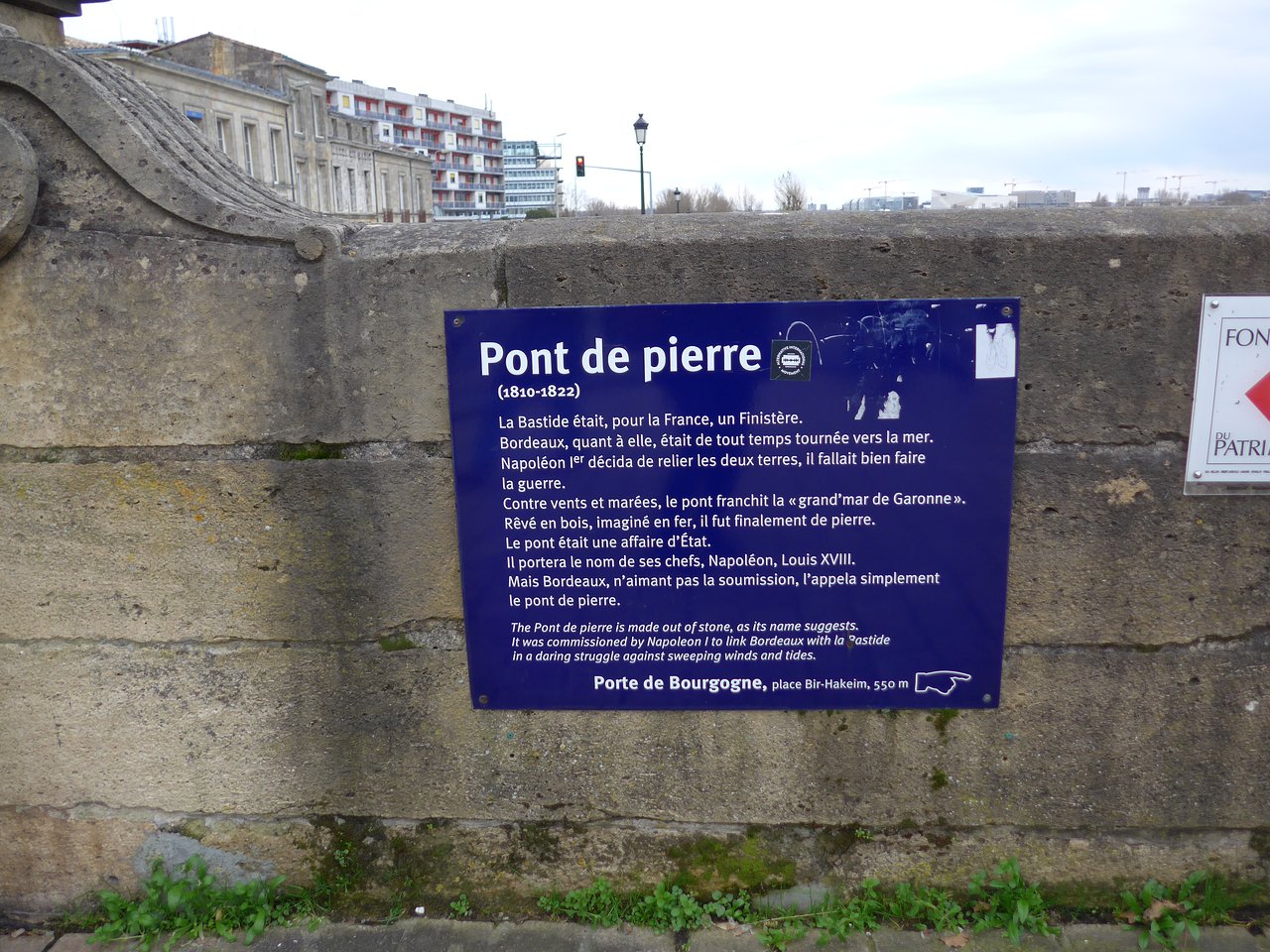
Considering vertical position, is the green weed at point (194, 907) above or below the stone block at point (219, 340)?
below

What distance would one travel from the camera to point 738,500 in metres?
2.37

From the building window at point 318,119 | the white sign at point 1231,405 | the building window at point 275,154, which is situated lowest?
the white sign at point 1231,405

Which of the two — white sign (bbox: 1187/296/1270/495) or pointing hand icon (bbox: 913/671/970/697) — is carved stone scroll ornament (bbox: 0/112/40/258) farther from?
white sign (bbox: 1187/296/1270/495)

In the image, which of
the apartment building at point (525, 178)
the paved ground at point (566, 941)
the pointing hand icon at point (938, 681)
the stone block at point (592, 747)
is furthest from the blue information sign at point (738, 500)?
the apartment building at point (525, 178)

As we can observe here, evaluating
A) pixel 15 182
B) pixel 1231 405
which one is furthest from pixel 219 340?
pixel 1231 405

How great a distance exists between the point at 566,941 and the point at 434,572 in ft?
3.64

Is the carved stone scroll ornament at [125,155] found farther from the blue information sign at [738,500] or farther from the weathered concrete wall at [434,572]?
the blue information sign at [738,500]

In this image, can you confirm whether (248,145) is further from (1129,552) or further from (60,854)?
(1129,552)

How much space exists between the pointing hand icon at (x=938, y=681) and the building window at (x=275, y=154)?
60.6 m

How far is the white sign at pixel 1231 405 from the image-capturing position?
7.36 feet

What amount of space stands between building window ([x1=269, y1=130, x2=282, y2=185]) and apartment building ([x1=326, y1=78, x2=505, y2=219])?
49.3 meters

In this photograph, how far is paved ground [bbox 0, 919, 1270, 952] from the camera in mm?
2449

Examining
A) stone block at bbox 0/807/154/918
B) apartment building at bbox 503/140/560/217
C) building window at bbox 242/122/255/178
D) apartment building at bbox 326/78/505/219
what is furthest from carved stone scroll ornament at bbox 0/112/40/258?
apartment building at bbox 503/140/560/217

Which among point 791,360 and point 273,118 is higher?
point 273,118
